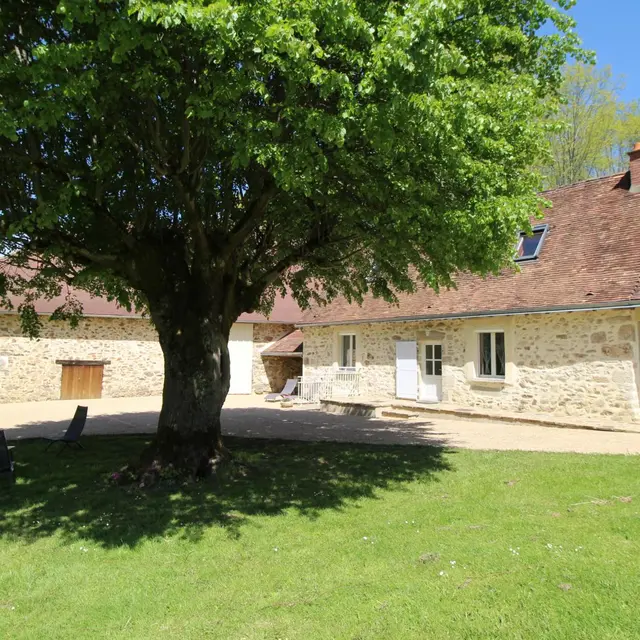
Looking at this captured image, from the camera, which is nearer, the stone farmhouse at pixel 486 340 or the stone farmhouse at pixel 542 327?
the stone farmhouse at pixel 542 327

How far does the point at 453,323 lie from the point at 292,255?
26.2 ft

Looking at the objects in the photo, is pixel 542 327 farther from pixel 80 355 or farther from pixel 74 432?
pixel 80 355

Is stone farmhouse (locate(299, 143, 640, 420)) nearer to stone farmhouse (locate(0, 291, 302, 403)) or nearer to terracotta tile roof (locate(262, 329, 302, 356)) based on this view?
terracotta tile roof (locate(262, 329, 302, 356))

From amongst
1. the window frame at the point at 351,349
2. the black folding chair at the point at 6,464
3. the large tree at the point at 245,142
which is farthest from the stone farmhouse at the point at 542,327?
the black folding chair at the point at 6,464

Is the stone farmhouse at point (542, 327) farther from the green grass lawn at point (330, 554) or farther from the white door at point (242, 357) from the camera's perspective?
the white door at point (242, 357)

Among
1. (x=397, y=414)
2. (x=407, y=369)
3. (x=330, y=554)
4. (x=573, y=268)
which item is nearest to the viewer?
(x=330, y=554)

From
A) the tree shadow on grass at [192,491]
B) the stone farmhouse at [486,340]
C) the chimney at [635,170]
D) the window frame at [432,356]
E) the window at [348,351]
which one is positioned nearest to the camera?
the tree shadow on grass at [192,491]

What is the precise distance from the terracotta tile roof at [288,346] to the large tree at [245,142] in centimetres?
1268

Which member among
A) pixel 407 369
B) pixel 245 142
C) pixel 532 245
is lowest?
pixel 407 369

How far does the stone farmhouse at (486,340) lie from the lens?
1195 cm

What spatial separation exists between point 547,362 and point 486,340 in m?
1.95

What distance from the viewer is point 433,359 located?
52.0 feet

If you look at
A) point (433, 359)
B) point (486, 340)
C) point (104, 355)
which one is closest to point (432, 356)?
point (433, 359)

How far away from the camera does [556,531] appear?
4.88 meters
